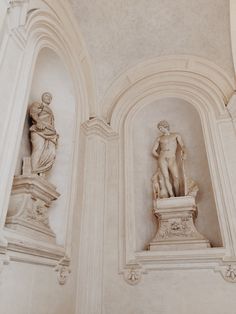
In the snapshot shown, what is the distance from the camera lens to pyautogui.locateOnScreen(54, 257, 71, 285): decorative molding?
141 inches

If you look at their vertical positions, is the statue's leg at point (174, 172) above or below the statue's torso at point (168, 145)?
below

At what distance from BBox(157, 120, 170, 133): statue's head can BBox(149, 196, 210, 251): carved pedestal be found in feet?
5.43

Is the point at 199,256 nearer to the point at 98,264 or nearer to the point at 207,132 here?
the point at 98,264

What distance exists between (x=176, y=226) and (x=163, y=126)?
2168mm

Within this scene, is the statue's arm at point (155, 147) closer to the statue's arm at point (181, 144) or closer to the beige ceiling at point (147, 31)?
the statue's arm at point (181, 144)

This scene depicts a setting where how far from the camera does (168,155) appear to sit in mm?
5219

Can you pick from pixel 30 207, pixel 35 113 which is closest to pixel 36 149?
pixel 35 113

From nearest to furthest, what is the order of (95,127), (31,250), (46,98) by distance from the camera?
(31,250)
(46,98)
(95,127)

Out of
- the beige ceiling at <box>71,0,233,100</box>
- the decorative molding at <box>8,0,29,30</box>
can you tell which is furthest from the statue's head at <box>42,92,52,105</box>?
the beige ceiling at <box>71,0,233,100</box>

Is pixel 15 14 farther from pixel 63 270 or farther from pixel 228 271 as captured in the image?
pixel 228 271

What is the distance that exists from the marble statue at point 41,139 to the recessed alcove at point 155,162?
5.71ft

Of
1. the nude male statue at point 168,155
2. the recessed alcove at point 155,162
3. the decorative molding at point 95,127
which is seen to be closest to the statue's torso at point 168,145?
the nude male statue at point 168,155

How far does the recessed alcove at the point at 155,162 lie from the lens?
186 inches

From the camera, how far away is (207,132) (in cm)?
506
